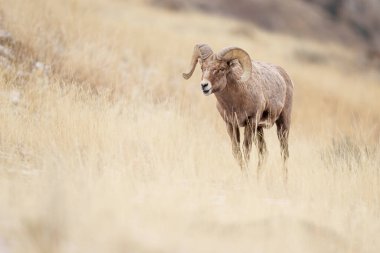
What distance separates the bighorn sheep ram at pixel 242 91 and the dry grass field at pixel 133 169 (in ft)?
1.41

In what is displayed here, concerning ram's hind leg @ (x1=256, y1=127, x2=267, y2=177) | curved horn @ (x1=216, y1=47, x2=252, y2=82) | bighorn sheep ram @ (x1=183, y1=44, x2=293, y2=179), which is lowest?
ram's hind leg @ (x1=256, y1=127, x2=267, y2=177)

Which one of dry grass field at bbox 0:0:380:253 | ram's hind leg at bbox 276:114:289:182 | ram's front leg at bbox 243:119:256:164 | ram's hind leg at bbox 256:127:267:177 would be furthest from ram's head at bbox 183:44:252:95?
ram's hind leg at bbox 276:114:289:182

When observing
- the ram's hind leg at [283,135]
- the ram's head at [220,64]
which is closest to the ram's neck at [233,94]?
the ram's head at [220,64]

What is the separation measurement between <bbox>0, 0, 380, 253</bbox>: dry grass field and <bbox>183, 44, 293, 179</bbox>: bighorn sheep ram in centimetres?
43

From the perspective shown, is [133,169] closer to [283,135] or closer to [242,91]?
[242,91]

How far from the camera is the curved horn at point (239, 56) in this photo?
740cm

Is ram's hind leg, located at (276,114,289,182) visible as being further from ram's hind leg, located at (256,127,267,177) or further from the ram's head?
the ram's head

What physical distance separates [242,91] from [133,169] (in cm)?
165

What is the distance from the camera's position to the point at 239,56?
7.44 m

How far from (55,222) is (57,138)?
336 centimetres

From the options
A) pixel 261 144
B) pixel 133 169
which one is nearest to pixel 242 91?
pixel 261 144

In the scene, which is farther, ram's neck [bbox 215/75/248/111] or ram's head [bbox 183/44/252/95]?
ram's neck [bbox 215/75/248/111]

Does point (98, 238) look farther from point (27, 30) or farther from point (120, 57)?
point (120, 57)

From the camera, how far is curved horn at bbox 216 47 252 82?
7.40 m
